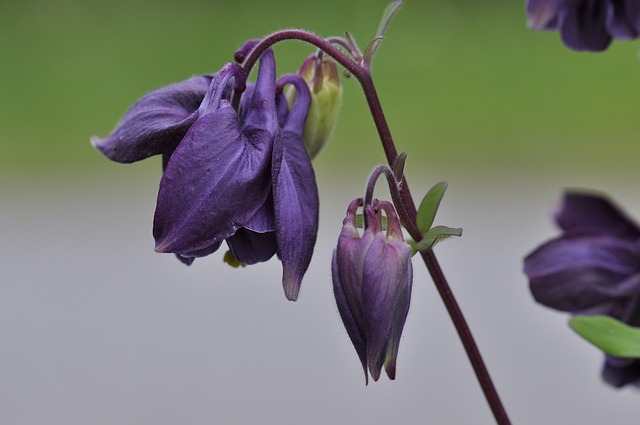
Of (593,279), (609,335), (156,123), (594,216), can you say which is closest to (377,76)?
(594,216)

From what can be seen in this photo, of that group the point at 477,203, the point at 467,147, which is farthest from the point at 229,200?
the point at 467,147

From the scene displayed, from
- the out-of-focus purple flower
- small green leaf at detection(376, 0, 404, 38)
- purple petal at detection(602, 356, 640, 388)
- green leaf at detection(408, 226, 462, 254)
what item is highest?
the out-of-focus purple flower

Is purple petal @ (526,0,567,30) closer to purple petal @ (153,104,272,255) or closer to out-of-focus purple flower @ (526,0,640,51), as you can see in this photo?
out-of-focus purple flower @ (526,0,640,51)

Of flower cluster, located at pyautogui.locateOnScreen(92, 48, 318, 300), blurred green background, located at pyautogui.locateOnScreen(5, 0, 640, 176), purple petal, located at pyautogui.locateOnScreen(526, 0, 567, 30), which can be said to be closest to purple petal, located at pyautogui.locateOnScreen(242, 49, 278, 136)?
Result: flower cluster, located at pyautogui.locateOnScreen(92, 48, 318, 300)

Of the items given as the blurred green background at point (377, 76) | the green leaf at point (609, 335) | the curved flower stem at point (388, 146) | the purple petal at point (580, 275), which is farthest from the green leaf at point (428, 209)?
the blurred green background at point (377, 76)

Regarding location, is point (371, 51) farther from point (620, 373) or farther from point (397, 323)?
point (620, 373)

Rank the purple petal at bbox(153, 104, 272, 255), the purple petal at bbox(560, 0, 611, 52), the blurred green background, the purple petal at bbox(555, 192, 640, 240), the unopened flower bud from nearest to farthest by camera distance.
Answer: the purple petal at bbox(153, 104, 272, 255) < the unopened flower bud < the purple petal at bbox(560, 0, 611, 52) < the purple petal at bbox(555, 192, 640, 240) < the blurred green background
